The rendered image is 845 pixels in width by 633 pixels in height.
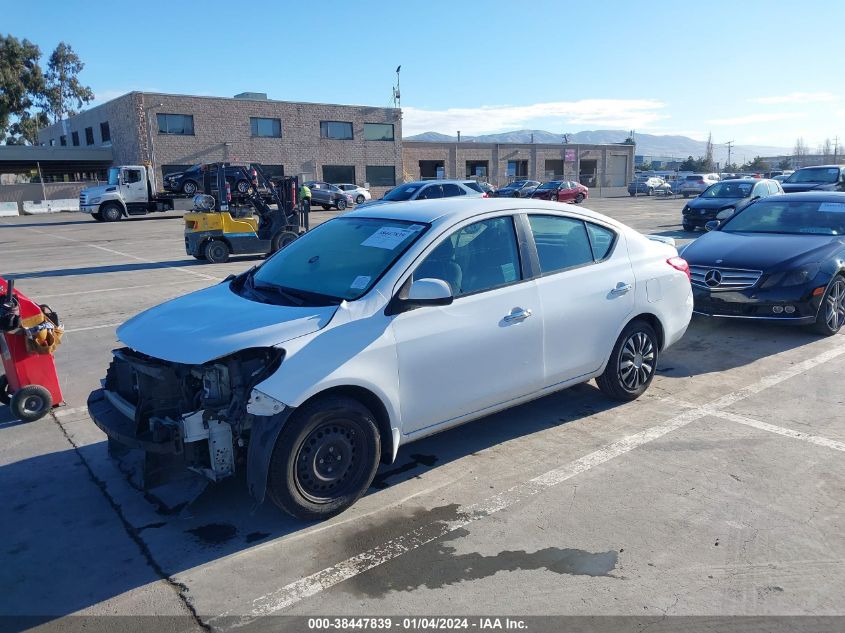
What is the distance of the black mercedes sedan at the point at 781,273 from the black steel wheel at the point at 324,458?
211 inches

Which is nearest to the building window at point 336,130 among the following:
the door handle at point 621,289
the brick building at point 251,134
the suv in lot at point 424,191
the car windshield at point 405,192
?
the brick building at point 251,134

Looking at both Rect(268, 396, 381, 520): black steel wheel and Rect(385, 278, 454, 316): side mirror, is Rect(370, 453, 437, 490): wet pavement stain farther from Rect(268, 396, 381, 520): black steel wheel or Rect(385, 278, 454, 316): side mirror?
Rect(385, 278, 454, 316): side mirror

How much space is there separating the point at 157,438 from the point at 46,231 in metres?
27.8

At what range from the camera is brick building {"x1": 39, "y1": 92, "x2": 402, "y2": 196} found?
42.4 metres

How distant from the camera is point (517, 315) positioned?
437cm

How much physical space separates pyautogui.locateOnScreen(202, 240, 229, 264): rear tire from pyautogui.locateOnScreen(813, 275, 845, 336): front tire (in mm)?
12157

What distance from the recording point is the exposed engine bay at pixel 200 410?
3.50m

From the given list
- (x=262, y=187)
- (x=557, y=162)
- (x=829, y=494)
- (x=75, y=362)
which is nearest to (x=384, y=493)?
(x=829, y=494)

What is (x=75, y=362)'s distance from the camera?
703 cm

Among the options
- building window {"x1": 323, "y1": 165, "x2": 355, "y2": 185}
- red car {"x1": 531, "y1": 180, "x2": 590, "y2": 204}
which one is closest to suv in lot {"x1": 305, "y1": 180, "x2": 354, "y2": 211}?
building window {"x1": 323, "y1": 165, "x2": 355, "y2": 185}

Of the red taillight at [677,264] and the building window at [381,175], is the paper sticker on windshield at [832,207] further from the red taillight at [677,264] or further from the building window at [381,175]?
the building window at [381,175]

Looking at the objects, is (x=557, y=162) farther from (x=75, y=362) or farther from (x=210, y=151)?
(x=75, y=362)

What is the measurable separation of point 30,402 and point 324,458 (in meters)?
3.07

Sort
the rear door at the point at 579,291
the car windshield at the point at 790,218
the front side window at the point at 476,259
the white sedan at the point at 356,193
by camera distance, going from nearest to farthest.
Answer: the front side window at the point at 476,259, the rear door at the point at 579,291, the car windshield at the point at 790,218, the white sedan at the point at 356,193
